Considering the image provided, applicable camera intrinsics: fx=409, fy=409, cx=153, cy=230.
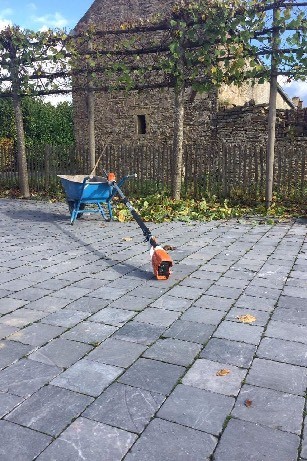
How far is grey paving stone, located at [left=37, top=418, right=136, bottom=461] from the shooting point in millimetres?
1907

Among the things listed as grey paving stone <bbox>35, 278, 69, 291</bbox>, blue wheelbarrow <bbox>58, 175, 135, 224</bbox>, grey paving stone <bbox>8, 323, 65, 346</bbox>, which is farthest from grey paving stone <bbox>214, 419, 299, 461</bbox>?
blue wheelbarrow <bbox>58, 175, 135, 224</bbox>

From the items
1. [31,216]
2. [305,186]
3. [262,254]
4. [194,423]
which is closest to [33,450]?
[194,423]

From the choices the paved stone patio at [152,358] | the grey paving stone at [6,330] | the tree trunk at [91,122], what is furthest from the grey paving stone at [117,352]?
the tree trunk at [91,122]

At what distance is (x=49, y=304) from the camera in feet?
12.4

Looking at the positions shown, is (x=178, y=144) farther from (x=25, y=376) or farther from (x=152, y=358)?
(x=25, y=376)

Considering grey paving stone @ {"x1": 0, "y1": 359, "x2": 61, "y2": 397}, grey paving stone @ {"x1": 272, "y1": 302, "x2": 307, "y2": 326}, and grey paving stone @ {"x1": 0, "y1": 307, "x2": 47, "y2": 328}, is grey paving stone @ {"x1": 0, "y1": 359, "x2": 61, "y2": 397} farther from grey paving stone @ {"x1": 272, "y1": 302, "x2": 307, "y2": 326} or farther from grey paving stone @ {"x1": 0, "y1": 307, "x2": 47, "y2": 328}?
grey paving stone @ {"x1": 272, "y1": 302, "x2": 307, "y2": 326}

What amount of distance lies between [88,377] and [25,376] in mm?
400

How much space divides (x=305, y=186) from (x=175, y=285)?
597cm

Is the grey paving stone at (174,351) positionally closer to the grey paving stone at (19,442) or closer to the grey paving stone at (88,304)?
the grey paving stone at (88,304)

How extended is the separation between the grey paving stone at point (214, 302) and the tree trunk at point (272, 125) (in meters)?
5.61

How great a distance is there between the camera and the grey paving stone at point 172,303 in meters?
3.67

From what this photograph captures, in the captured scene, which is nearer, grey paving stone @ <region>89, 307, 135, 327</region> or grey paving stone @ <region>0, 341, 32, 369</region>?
grey paving stone @ <region>0, 341, 32, 369</region>

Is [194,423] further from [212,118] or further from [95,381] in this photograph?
[212,118]

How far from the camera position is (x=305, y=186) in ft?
29.9
